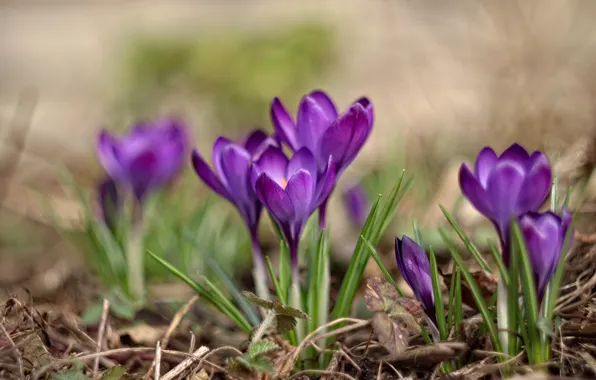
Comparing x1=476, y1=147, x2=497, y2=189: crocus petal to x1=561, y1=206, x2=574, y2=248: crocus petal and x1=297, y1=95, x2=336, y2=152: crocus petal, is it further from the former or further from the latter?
x1=297, y1=95, x2=336, y2=152: crocus petal

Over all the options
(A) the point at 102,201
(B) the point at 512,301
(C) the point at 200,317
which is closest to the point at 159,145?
(A) the point at 102,201

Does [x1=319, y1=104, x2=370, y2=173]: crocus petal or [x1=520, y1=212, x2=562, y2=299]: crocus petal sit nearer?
[x1=520, y1=212, x2=562, y2=299]: crocus petal

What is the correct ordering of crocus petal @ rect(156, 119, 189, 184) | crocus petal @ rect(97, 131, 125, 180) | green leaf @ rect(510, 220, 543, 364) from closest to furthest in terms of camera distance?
green leaf @ rect(510, 220, 543, 364)
crocus petal @ rect(97, 131, 125, 180)
crocus petal @ rect(156, 119, 189, 184)

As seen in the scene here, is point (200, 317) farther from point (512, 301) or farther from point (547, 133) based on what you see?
point (547, 133)

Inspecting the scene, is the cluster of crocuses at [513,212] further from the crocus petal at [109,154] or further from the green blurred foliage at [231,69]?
the green blurred foliage at [231,69]

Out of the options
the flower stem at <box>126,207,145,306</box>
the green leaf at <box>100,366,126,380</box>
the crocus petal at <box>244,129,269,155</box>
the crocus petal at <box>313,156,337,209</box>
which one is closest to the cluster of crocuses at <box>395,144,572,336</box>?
the crocus petal at <box>313,156,337,209</box>

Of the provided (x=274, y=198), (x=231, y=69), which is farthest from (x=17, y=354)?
(x=231, y=69)
